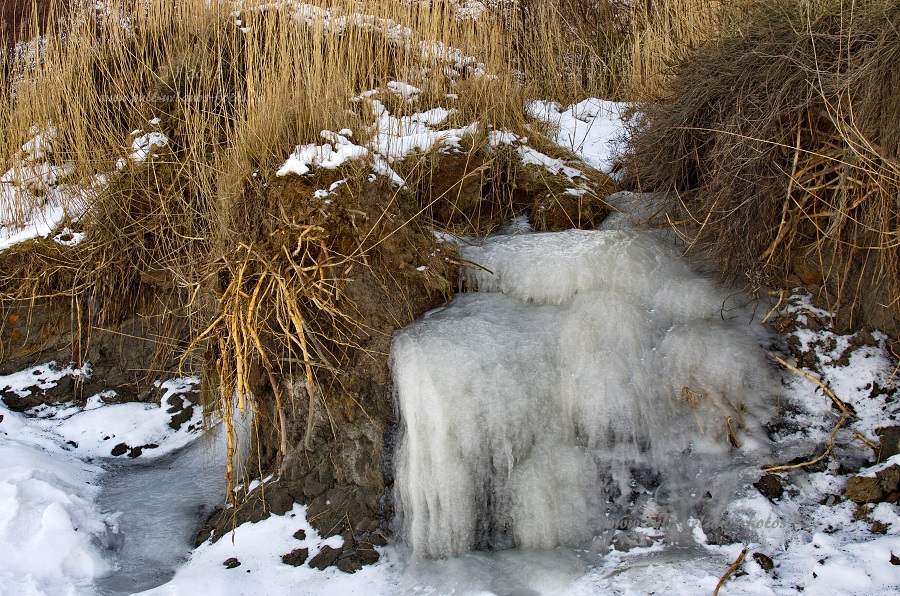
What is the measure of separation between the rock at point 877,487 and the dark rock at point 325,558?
6.46 feet

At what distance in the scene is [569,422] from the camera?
2891mm

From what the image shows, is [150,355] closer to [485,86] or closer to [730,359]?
[485,86]

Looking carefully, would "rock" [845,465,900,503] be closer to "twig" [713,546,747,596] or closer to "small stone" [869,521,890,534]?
"small stone" [869,521,890,534]

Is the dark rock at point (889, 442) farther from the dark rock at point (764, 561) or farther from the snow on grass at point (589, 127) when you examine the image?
the snow on grass at point (589, 127)

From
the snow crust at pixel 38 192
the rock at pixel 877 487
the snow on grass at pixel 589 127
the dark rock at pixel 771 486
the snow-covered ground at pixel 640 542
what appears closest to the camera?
the snow-covered ground at pixel 640 542

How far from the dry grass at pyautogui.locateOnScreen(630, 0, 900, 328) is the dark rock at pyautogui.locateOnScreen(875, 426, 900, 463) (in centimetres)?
47

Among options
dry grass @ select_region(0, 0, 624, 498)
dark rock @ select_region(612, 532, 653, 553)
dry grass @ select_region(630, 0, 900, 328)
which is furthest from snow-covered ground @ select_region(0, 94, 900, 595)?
dry grass @ select_region(0, 0, 624, 498)

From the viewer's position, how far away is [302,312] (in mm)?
3080

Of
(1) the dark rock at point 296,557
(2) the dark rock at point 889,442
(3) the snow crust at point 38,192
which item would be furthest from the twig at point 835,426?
(3) the snow crust at point 38,192

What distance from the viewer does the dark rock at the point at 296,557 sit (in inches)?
109

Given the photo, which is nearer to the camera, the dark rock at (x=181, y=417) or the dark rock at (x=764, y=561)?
the dark rock at (x=764, y=561)

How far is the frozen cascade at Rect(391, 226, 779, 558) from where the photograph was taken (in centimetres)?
275

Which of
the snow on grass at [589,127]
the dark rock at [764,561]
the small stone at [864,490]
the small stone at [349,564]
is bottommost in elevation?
the small stone at [349,564]

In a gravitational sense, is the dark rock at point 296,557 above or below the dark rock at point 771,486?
below
